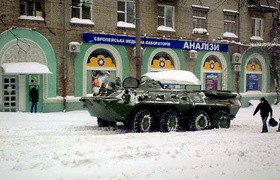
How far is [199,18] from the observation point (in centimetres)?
2636

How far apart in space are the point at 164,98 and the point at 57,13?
9576mm

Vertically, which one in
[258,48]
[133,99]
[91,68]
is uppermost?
[258,48]

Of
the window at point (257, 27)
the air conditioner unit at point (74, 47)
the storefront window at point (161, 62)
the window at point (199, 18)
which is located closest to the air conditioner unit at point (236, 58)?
the window at point (257, 27)

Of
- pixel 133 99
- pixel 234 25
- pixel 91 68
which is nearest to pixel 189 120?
pixel 133 99

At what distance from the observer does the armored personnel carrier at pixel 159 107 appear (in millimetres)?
13406

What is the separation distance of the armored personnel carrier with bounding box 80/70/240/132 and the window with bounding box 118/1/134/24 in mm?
8853

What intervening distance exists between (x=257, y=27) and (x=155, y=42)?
31.3ft

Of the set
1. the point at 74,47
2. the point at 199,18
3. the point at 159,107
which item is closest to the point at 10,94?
the point at 74,47

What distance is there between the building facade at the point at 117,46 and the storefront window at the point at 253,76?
0.07 m

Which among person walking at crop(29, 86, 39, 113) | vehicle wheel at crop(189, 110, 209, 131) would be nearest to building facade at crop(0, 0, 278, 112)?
person walking at crop(29, 86, 39, 113)

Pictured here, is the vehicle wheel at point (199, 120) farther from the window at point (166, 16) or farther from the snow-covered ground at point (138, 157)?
the window at point (166, 16)

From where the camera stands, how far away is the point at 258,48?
2936cm

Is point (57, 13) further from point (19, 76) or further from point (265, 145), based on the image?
point (265, 145)

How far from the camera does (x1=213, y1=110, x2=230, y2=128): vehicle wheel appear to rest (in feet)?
50.8
